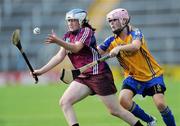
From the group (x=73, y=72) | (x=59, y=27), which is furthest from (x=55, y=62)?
(x=59, y=27)

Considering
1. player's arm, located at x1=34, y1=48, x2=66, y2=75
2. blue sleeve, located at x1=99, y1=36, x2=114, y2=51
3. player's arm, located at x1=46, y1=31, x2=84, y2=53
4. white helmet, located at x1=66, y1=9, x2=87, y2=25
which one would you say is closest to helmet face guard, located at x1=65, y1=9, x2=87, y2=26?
white helmet, located at x1=66, y1=9, x2=87, y2=25

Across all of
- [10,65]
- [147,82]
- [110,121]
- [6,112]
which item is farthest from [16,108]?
[10,65]

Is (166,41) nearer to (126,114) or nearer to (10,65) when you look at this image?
(10,65)

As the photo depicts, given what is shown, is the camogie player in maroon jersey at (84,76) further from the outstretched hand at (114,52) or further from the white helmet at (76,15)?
Answer: the outstretched hand at (114,52)

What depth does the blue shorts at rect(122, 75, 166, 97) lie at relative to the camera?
1082 cm

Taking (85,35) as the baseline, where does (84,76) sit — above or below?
below

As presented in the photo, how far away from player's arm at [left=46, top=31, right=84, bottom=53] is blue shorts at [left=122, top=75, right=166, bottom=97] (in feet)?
3.93

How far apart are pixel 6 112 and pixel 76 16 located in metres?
7.74

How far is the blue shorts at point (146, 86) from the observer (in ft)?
35.5

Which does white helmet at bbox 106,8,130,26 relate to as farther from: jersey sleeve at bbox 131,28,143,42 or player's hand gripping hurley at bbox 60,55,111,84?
player's hand gripping hurley at bbox 60,55,111,84

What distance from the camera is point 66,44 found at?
9797mm

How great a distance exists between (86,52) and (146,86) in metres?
1.14

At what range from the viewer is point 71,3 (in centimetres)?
3569

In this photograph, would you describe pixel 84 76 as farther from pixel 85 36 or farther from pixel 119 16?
pixel 119 16
